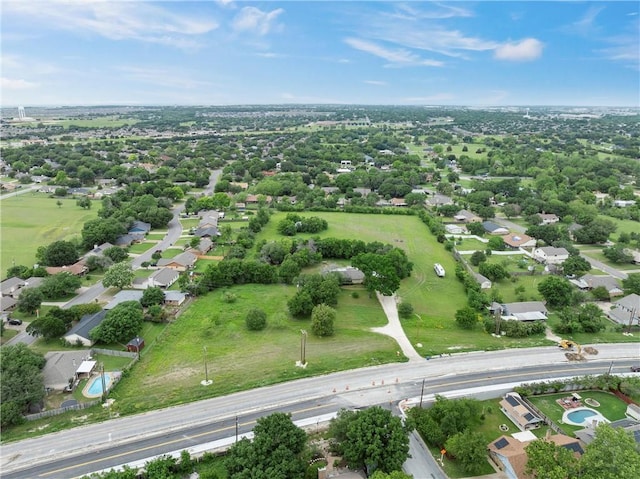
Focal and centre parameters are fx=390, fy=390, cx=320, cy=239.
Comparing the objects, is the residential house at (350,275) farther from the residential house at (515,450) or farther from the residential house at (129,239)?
the residential house at (129,239)

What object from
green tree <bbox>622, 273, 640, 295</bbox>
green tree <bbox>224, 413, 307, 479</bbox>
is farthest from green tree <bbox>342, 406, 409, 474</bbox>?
green tree <bbox>622, 273, 640, 295</bbox>

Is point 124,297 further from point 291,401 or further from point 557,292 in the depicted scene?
point 557,292

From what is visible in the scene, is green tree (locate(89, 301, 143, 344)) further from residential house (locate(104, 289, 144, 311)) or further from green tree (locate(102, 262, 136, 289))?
green tree (locate(102, 262, 136, 289))

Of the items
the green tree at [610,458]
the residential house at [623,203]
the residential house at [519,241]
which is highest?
the green tree at [610,458]

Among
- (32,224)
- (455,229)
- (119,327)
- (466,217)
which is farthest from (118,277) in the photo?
(466,217)

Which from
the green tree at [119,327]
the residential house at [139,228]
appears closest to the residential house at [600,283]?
the green tree at [119,327]

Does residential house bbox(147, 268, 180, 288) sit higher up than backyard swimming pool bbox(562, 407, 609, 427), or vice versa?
residential house bbox(147, 268, 180, 288)

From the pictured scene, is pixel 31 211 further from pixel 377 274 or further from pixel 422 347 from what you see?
pixel 422 347
